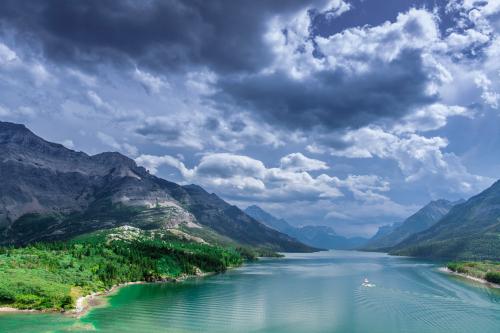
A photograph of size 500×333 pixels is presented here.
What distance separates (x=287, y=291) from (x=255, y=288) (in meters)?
15.3

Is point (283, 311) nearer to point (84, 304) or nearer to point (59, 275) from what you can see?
point (84, 304)

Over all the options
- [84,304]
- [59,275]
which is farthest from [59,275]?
[84,304]

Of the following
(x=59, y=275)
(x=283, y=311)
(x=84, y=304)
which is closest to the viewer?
(x=84, y=304)

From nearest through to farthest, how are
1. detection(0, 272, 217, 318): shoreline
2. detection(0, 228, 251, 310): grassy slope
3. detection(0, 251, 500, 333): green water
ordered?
detection(0, 251, 500, 333): green water < detection(0, 272, 217, 318): shoreline < detection(0, 228, 251, 310): grassy slope

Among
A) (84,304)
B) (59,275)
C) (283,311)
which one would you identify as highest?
(59,275)

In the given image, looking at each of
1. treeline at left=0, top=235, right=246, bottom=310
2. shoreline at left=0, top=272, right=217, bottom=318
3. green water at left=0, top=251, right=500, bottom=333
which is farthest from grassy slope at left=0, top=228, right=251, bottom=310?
green water at left=0, top=251, right=500, bottom=333

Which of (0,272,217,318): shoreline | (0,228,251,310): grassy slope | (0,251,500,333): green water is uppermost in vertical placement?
(0,228,251,310): grassy slope

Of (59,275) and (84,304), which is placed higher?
(59,275)

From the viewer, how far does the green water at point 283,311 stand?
97.9m

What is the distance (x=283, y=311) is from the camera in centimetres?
12194

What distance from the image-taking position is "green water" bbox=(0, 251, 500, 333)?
9794 centimetres

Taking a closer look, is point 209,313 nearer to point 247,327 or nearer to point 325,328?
point 247,327

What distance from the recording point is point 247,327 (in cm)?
9806

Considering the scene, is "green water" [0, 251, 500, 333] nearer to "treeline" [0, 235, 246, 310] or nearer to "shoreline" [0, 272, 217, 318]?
"shoreline" [0, 272, 217, 318]
